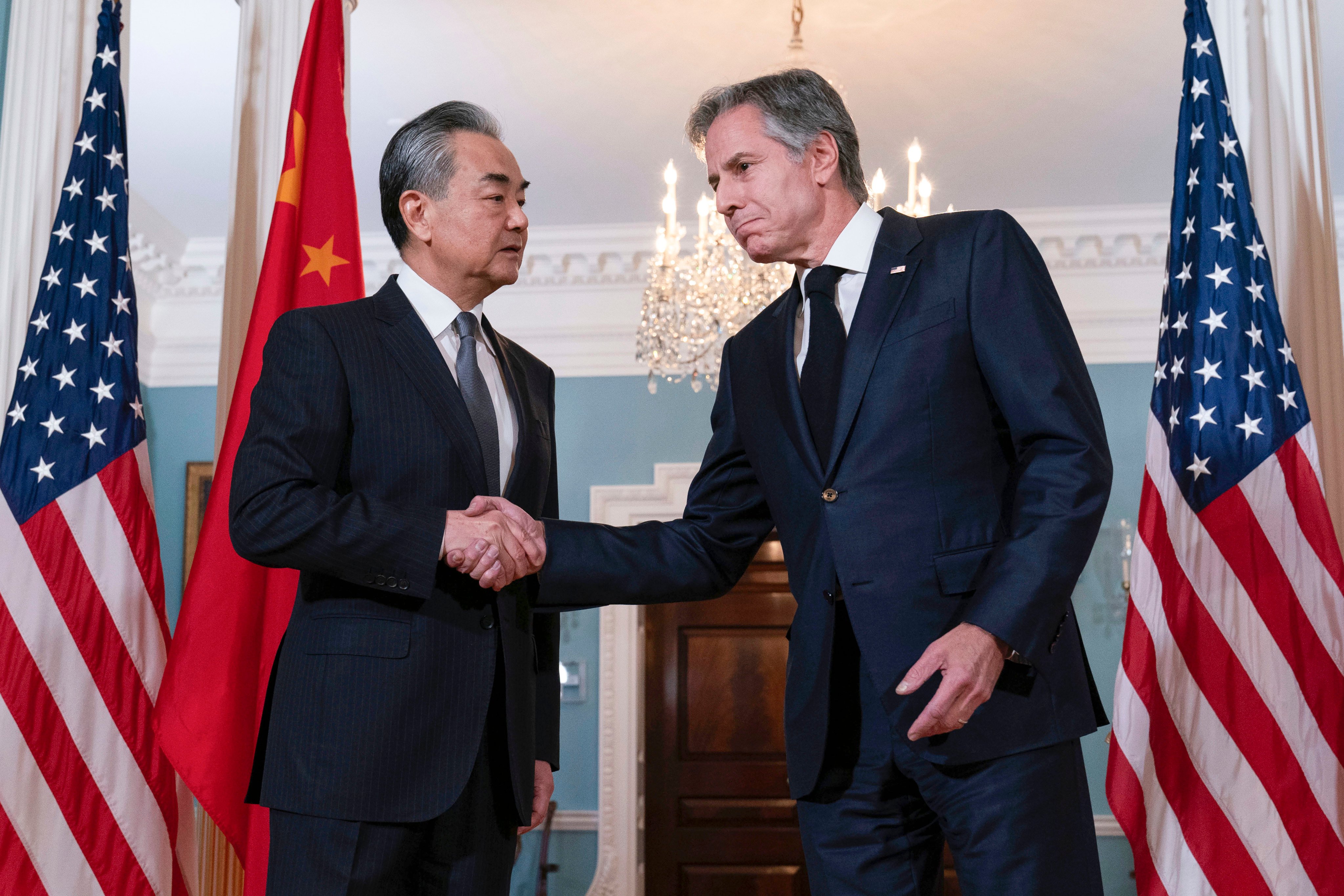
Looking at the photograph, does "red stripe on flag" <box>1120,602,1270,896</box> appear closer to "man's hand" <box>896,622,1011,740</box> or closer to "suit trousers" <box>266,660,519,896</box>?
"man's hand" <box>896,622,1011,740</box>

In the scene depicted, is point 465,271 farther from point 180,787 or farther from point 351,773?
point 180,787

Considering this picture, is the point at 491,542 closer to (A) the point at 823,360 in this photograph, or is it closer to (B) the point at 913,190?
(A) the point at 823,360

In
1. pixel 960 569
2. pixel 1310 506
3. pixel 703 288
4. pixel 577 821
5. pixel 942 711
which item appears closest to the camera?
pixel 942 711

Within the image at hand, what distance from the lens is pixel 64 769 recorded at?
2357 millimetres

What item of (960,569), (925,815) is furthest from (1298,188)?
(925,815)

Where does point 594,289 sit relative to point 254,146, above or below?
above

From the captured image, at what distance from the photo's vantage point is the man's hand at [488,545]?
156 centimetres

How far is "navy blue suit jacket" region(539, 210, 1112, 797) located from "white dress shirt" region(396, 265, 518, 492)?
42cm

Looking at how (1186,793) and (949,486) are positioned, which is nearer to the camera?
(949,486)

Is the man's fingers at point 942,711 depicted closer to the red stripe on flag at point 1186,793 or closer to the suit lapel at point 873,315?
the suit lapel at point 873,315

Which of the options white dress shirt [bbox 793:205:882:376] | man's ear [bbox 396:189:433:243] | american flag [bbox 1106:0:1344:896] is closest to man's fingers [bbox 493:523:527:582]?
white dress shirt [bbox 793:205:882:376]

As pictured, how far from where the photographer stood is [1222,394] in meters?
2.50

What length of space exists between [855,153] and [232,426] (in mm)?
1545

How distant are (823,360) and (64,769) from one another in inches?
73.3
